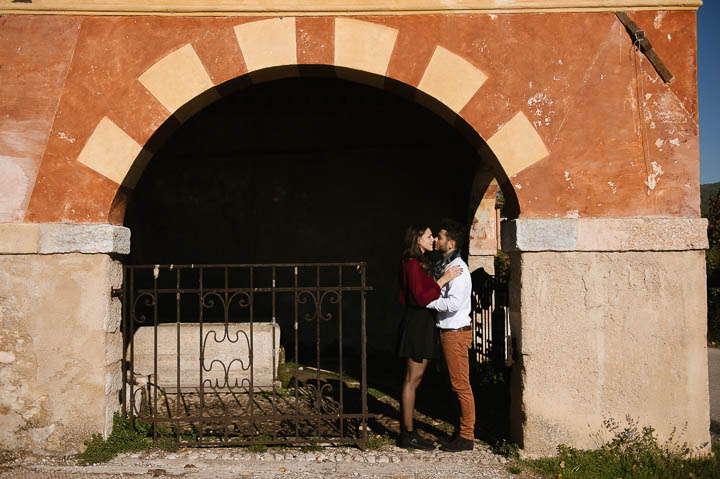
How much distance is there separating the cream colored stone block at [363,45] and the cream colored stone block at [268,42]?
35 centimetres

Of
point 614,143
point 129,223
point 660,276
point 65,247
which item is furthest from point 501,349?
point 129,223

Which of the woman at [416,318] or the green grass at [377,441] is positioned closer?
the woman at [416,318]

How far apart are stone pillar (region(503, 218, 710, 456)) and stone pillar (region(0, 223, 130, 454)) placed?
10.3 ft

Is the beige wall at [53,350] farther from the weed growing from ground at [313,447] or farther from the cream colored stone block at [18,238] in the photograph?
the weed growing from ground at [313,447]

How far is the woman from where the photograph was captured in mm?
3988

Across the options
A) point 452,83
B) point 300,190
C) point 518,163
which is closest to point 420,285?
point 518,163

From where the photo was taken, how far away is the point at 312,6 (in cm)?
407

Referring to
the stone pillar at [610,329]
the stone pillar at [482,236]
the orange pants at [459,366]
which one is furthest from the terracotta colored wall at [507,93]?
the stone pillar at [482,236]

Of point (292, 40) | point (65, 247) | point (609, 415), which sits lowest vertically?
point (609, 415)

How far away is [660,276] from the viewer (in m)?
3.96

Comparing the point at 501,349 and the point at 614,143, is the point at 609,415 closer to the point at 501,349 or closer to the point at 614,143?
the point at 501,349

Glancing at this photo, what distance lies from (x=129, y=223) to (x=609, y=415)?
779 cm

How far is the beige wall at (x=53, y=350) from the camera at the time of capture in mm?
3924

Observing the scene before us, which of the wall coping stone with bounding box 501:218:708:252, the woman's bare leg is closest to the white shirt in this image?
the woman's bare leg
